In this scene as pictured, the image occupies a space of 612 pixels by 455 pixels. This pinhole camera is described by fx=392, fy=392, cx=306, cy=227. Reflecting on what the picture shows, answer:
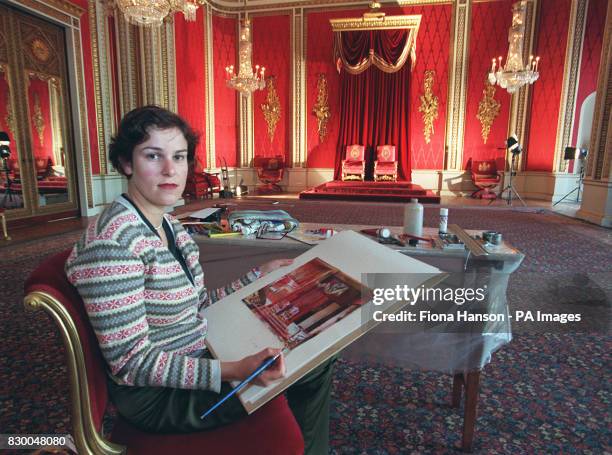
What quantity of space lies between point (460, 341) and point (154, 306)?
1.14 m

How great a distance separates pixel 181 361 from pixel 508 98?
30.9ft

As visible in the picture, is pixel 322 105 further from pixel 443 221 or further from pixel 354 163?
pixel 443 221

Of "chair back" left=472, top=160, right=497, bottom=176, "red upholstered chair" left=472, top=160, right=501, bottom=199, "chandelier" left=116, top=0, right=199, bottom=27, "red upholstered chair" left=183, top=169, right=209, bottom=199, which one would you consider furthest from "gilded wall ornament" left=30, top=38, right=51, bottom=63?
"chair back" left=472, top=160, right=497, bottom=176

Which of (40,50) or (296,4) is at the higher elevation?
(296,4)

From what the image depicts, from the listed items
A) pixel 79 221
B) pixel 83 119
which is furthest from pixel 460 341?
pixel 83 119

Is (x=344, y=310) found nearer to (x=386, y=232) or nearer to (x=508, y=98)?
(x=386, y=232)

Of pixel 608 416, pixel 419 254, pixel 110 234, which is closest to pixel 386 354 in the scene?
pixel 419 254

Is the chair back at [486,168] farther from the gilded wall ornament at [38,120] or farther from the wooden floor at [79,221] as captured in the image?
the gilded wall ornament at [38,120]

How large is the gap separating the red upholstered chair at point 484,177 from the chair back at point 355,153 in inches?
96.8

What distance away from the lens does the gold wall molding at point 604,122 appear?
5598 mm

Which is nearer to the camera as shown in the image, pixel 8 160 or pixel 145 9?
pixel 145 9

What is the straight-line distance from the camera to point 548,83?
8094 mm

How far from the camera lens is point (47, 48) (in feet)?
17.8

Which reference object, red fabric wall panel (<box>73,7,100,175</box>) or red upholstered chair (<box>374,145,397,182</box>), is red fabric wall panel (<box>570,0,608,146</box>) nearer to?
red upholstered chair (<box>374,145,397,182</box>)
